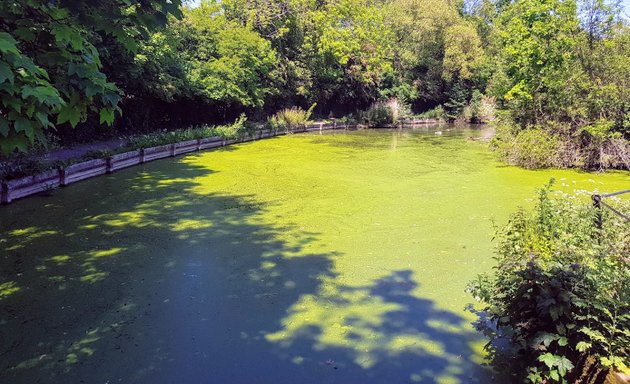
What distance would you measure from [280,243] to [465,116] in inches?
1171

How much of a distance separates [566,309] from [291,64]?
22.9 metres

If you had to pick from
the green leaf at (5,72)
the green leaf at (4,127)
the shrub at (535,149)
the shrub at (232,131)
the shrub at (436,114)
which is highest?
the shrub at (436,114)

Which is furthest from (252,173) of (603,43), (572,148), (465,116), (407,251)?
(465,116)

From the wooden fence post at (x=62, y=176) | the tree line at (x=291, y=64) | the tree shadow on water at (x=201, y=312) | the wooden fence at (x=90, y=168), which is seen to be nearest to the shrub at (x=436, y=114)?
the tree line at (x=291, y=64)

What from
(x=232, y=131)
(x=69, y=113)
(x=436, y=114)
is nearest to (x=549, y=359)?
(x=69, y=113)

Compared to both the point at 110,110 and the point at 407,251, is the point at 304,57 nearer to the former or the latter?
the point at 407,251

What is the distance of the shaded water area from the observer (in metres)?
3.15

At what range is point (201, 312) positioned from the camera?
153 inches

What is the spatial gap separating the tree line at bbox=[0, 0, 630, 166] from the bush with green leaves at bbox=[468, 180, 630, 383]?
2666 mm

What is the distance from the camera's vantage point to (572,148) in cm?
1129

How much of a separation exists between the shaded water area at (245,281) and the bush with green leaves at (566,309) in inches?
16.4

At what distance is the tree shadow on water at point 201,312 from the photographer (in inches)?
121

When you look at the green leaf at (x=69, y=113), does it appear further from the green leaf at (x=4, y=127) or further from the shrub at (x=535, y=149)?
the shrub at (x=535, y=149)

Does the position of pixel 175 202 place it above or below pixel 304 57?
below
